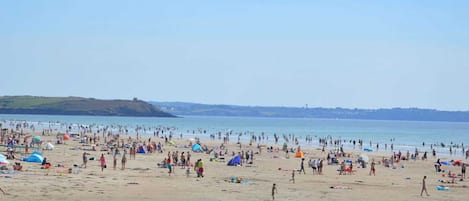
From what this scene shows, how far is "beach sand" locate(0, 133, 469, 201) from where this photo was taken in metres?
29.8

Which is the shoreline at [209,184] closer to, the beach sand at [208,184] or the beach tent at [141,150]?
the beach sand at [208,184]

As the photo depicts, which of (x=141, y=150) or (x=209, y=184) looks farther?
(x=141, y=150)

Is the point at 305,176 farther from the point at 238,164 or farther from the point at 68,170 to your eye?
the point at 68,170

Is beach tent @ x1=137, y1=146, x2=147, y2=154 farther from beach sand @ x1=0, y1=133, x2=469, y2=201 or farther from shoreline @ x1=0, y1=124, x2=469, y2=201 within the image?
beach sand @ x1=0, y1=133, x2=469, y2=201

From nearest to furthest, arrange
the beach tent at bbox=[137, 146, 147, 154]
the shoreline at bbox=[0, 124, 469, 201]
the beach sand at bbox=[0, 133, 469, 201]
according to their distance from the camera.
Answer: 1. the beach sand at bbox=[0, 133, 469, 201]
2. the shoreline at bbox=[0, 124, 469, 201]
3. the beach tent at bbox=[137, 146, 147, 154]

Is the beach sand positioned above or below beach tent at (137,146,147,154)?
below

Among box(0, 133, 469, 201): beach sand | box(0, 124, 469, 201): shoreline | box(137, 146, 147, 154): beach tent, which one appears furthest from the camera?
box(137, 146, 147, 154): beach tent

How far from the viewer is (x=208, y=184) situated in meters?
35.2

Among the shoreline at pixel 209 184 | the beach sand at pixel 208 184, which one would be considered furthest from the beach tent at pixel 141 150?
the beach sand at pixel 208 184

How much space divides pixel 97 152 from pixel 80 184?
26078mm

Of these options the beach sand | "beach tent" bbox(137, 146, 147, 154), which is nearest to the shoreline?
the beach sand

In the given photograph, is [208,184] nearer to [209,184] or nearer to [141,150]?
[209,184]

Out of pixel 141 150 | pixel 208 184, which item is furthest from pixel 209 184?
pixel 141 150

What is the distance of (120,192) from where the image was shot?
30406 millimetres
